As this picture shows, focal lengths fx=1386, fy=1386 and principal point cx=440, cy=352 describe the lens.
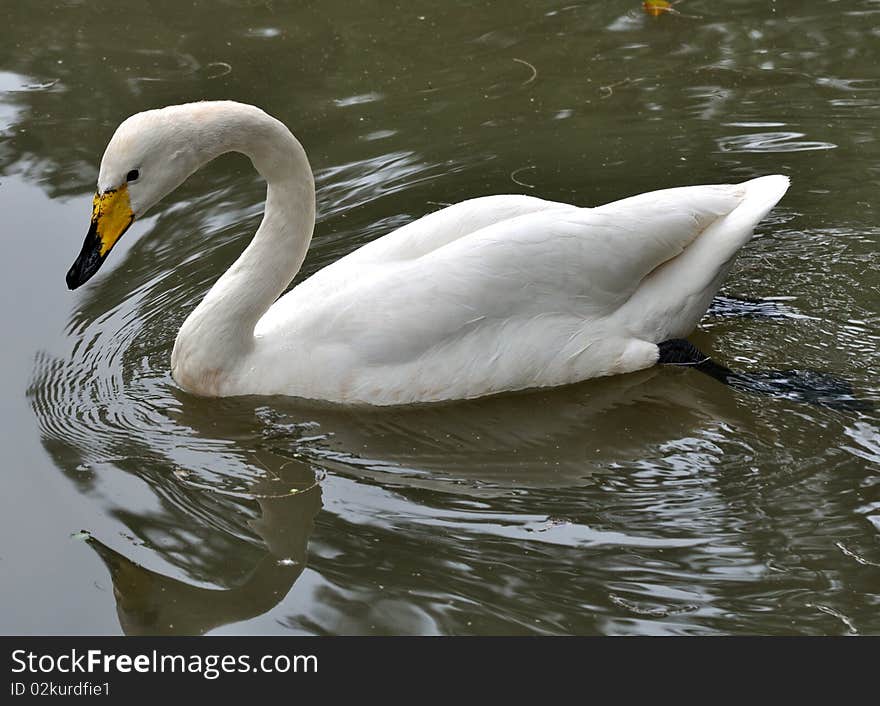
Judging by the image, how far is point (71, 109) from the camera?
1009 cm

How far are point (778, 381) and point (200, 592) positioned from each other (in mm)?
2979

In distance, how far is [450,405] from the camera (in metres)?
6.48

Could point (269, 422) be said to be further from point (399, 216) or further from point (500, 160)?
point (500, 160)

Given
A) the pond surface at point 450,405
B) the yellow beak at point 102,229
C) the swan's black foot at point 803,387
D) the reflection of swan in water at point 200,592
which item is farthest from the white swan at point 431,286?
the reflection of swan in water at point 200,592

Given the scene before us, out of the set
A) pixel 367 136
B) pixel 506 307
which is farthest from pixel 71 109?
pixel 506 307

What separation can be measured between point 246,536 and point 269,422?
980 mm

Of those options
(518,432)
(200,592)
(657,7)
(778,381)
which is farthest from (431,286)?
(657,7)

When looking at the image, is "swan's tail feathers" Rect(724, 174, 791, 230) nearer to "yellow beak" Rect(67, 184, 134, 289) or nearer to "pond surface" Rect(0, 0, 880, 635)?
"pond surface" Rect(0, 0, 880, 635)

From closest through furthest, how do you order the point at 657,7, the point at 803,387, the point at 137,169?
the point at 137,169
the point at 803,387
the point at 657,7

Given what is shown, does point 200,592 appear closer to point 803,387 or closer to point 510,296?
point 510,296

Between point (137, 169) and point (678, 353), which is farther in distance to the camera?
point (678, 353)

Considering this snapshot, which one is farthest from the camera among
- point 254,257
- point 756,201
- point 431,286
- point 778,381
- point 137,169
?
point 756,201

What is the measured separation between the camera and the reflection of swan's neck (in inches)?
250
